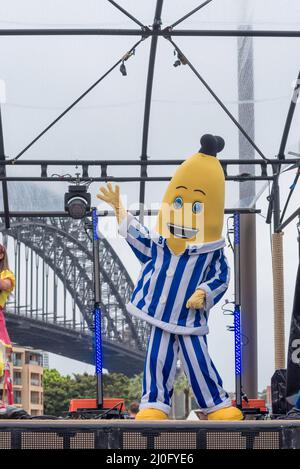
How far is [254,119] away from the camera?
8.55m

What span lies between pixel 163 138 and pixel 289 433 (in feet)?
17.2

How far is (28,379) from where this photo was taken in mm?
58406

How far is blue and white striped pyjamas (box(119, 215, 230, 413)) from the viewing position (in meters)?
5.21

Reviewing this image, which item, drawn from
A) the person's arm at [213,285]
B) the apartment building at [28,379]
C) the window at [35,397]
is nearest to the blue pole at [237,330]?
the person's arm at [213,285]

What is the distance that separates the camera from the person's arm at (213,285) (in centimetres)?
525

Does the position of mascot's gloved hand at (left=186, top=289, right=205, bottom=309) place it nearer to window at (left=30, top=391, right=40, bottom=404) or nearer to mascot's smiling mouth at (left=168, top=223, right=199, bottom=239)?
mascot's smiling mouth at (left=168, top=223, right=199, bottom=239)

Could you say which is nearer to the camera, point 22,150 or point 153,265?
point 153,265

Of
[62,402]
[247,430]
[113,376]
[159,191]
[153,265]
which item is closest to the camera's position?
[247,430]

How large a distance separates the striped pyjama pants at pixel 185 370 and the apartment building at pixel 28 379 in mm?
50972

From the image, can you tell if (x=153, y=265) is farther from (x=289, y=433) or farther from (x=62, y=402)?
(x=62, y=402)

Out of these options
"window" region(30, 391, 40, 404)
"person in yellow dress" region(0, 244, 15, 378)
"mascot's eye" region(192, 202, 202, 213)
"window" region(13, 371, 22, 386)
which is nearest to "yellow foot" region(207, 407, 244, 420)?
"mascot's eye" region(192, 202, 202, 213)

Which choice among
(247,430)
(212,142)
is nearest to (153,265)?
(212,142)

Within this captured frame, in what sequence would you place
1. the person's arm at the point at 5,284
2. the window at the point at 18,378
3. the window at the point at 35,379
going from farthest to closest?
the window at the point at 35,379 → the window at the point at 18,378 → the person's arm at the point at 5,284

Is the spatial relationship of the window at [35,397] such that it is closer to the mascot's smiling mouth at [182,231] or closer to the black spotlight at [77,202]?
the black spotlight at [77,202]
